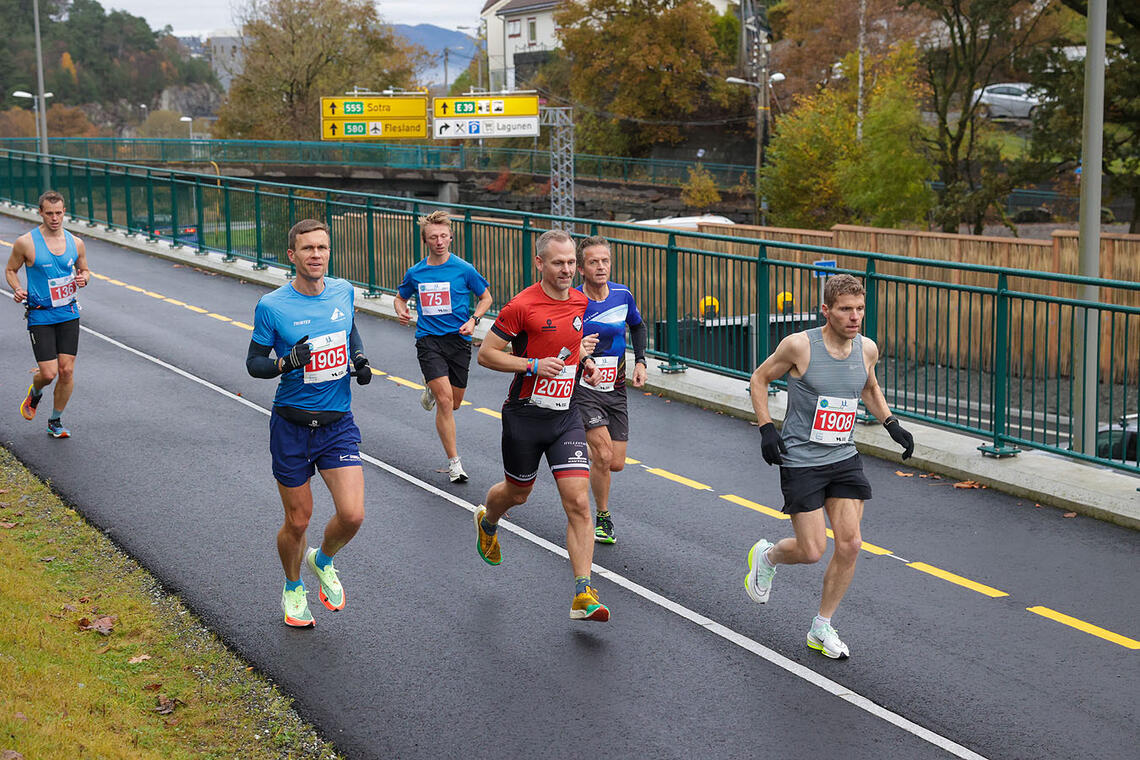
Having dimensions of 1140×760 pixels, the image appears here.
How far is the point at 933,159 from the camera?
5569cm

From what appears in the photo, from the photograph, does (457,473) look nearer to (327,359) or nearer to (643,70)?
(327,359)

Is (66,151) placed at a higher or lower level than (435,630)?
higher

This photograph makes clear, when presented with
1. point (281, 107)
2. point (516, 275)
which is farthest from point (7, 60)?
point (516, 275)

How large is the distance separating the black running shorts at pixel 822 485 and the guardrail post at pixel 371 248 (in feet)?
46.7

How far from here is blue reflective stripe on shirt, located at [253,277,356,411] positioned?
6.90 meters

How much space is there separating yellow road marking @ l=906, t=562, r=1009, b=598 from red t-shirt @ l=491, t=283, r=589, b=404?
2718mm

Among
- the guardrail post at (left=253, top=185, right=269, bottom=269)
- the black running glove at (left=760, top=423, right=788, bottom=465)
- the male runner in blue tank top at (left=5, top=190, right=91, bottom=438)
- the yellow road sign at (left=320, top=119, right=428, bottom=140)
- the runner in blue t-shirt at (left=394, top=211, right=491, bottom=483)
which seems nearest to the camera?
the black running glove at (left=760, top=423, right=788, bottom=465)

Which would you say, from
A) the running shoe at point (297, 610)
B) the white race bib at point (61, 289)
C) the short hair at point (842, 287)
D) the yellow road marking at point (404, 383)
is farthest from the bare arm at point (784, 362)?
the yellow road marking at point (404, 383)

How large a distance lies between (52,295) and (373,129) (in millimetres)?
68451

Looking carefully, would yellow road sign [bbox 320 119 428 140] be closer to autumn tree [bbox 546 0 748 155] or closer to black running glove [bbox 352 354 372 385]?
autumn tree [bbox 546 0 748 155]

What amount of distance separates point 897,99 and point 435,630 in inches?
2031

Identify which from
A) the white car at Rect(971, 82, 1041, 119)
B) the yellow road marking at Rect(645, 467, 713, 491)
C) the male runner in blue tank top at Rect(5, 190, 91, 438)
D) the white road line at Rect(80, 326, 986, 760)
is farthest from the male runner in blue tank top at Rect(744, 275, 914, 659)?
the white car at Rect(971, 82, 1041, 119)

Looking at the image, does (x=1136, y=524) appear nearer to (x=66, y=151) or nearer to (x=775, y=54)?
(x=66, y=151)

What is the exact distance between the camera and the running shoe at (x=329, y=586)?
730cm
